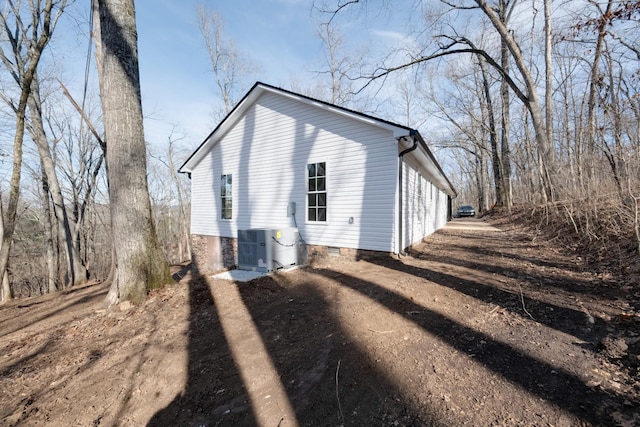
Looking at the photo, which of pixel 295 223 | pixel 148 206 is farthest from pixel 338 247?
pixel 148 206

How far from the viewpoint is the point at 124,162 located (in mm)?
4402

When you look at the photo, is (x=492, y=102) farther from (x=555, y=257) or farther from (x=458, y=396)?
(x=458, y=396)

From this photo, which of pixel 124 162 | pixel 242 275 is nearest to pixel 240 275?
pixel 242 275

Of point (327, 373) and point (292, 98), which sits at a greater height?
point (292, 98)

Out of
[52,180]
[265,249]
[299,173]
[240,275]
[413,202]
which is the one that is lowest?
[240,275]

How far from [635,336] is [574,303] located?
963mm

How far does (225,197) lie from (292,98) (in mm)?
4518

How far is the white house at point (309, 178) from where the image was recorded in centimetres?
693

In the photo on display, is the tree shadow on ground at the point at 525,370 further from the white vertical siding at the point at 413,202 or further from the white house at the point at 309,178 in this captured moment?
the white vertical siding at the point at 413,202

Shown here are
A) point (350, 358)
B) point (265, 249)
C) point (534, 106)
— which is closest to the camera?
point (350, 358)

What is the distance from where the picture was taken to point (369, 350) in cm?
262

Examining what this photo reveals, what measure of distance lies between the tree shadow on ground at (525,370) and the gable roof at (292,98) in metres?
4.36

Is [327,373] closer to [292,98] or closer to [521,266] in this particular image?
[521,266]

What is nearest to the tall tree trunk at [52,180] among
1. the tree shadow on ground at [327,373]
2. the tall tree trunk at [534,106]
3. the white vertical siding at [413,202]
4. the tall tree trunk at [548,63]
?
the tree shadow on ground at [327,373]
